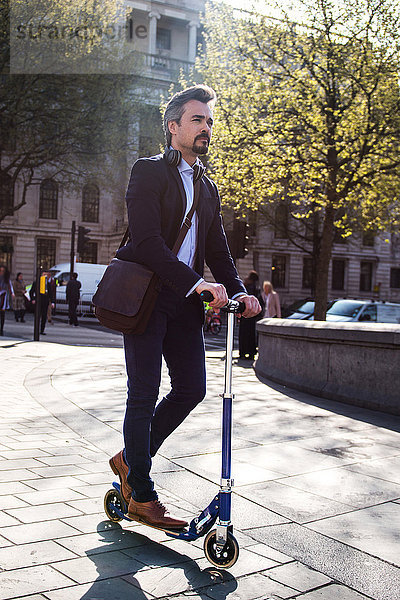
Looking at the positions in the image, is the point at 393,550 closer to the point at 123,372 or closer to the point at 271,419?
the point at 271,419

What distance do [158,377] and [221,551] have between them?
0.77 m

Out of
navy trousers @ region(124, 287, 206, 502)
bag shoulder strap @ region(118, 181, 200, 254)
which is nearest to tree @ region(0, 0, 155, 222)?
bag shoulder strap @ region(118, 181, 200, 254)

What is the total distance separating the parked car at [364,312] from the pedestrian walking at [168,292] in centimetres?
1772

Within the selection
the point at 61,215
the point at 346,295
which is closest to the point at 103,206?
the point at 61,215

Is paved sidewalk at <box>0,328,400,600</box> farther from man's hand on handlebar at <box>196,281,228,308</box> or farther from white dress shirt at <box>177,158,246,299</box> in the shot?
white dress shirt at <box>177,158,246,299</box>

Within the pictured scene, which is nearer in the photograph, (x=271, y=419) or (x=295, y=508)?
(x=295, y=508)

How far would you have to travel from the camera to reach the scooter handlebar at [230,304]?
8.69 feet

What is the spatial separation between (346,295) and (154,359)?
50316 millimetres

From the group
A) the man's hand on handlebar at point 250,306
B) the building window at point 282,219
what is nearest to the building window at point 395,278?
the building window at point 282,219

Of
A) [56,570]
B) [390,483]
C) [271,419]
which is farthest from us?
[271,419]

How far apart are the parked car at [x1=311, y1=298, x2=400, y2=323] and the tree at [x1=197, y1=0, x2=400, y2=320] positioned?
1.70 m

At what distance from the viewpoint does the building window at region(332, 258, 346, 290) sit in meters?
52.1

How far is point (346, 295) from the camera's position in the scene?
2044 inches

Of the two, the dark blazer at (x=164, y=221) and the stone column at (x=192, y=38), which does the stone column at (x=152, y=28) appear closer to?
the stone column at (x=192, y=38)
